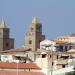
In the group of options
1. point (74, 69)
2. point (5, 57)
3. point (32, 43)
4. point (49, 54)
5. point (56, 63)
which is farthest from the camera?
point (32, 43)

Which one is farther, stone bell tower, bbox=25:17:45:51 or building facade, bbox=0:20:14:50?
building facade, bbox=0:20:14:50

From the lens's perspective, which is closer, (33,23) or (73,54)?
(73,54)

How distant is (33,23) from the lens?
99.7m

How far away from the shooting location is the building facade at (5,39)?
100312 mm

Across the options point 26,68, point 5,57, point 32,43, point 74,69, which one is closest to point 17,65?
point 26,68

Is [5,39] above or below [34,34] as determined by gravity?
below

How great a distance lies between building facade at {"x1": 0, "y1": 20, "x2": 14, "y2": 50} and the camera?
3949 inches

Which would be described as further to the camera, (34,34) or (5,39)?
(5,39)

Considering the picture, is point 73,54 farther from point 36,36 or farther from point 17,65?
point 36,36

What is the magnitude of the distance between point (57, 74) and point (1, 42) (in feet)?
150

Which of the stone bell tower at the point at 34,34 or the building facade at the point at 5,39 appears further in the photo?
the building facade at the point at 5,39

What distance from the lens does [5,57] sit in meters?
70.7

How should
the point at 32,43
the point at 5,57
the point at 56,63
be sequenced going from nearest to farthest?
the point at 56,63
the point at 5,57
the point at 32,43

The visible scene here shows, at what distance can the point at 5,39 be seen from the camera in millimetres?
101812
